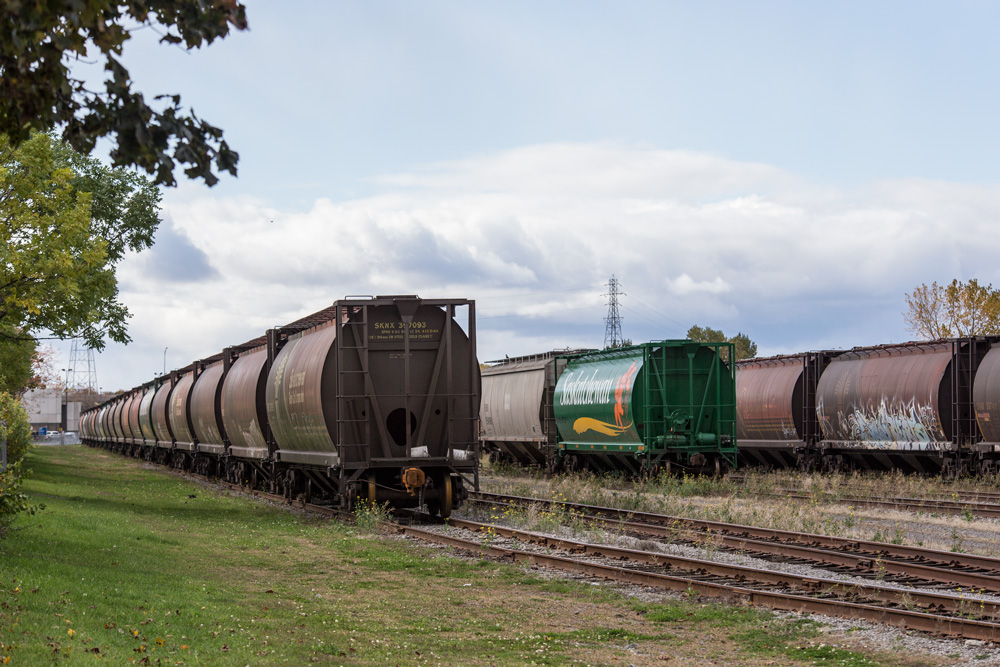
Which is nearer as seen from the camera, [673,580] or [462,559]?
[673,580]

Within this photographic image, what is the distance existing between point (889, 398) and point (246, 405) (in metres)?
18.4

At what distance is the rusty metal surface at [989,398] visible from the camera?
2597 centimetres

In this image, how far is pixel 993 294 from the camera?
63.7 m

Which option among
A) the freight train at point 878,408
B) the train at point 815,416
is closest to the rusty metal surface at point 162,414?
the train at point 815,416

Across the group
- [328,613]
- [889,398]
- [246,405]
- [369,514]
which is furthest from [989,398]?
[328,613]

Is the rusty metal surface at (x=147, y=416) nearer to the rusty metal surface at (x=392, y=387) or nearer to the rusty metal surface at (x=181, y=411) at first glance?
the rusty metal surface at (x=181, y=411)

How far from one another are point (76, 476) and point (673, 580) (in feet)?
104

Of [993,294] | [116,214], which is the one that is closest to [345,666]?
[116,214]

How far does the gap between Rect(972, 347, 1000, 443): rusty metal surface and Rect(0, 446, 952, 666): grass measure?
1688 cm

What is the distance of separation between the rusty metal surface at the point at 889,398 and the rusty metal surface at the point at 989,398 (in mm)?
1281

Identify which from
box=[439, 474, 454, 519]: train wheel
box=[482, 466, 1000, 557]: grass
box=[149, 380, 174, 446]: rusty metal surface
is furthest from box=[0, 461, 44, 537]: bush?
box=[149, 380, 174, 446]: rusty metal surface

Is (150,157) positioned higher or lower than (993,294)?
lower

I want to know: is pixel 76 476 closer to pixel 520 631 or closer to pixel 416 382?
pixel 416 382

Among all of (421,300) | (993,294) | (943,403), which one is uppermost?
(993,294)
